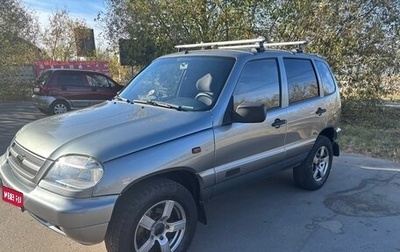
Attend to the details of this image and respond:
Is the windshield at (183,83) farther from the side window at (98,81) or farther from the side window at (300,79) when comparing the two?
the side window at (98,81)

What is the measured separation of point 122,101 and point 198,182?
132cm

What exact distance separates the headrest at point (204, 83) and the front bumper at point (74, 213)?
1398 millimetres

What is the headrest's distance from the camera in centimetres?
329

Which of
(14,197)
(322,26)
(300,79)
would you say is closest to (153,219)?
(14,197)

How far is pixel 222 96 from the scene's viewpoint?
3.18m

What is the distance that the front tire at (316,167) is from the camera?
4508mm

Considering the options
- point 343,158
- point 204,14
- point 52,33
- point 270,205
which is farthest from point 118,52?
point 270,205

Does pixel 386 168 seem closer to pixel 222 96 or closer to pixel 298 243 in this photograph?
pixel 298 243

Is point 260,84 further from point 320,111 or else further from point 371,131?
point 371,131

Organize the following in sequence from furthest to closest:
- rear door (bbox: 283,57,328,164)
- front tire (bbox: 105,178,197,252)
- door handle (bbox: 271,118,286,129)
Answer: rear door (bbox: 283,57,328,164)
door handle (bbox: 271,118,286,129)
front tire (bbox: 105,178,197,252)

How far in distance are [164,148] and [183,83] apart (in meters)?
1.04

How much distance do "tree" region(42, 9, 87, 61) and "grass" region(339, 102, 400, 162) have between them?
59.0ft

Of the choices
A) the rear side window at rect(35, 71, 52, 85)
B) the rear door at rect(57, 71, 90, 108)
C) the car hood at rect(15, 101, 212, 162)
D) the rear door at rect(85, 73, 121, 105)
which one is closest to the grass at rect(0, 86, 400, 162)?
the car hood at rect(15, 101, 212, 162)

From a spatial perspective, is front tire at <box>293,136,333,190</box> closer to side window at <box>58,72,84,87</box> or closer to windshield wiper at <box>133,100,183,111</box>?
windshield wiper at <box>133,100,183,111</box>
